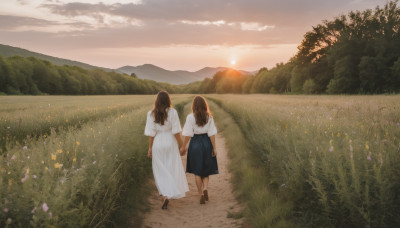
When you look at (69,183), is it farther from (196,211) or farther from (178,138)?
(196,211)

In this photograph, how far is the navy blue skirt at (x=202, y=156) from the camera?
6.41m

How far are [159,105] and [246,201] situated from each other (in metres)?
2.80

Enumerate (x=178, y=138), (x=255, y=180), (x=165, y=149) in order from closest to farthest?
(x=165, y=149), (x=178, y=138), (x=255, y=180)

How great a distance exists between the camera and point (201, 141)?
6.44m

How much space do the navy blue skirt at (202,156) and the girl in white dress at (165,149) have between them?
432 millimetres

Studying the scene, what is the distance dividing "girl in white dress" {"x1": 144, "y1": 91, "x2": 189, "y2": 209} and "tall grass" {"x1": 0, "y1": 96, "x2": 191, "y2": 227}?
2.27ft

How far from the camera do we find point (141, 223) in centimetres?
541

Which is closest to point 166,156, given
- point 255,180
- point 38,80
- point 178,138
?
point 178,138

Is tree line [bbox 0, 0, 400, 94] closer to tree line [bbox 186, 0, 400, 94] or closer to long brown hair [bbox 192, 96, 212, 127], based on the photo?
tree line [bbox 186, 0, 400, 94]

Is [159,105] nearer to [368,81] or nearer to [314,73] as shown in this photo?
[368,81]

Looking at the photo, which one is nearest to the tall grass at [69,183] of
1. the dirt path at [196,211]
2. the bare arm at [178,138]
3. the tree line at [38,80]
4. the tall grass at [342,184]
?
the dirt path at [196,211]

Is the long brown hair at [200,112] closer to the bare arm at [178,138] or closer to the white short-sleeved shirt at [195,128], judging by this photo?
the white short-sleeved shirt at [195,128]

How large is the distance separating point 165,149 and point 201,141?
2.81 ft

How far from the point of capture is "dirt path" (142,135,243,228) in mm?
5465
